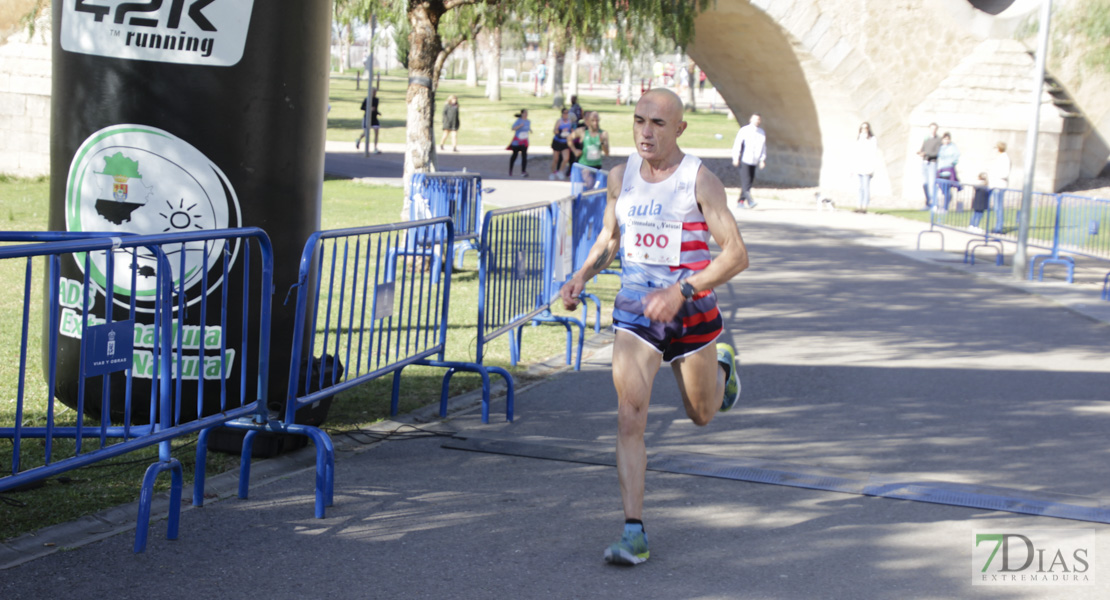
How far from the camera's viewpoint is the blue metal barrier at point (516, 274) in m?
7.64

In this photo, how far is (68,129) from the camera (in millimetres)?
5984

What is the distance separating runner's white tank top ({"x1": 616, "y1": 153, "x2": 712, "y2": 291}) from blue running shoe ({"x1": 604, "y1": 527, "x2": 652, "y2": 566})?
107 centimetres

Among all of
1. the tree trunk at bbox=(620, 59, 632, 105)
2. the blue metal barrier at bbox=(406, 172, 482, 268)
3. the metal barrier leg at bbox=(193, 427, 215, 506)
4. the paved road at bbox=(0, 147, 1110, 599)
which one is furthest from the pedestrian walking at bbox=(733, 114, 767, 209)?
the tree trunk at bbox=(620, 59, 632, 105)

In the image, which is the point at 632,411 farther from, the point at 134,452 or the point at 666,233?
the point at 134,452

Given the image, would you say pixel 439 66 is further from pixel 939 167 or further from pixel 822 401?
pixel 939 167

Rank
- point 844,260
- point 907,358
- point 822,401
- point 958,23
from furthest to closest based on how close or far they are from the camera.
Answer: point 958,23 → point 844,260 → point 907,358 → point 822,401

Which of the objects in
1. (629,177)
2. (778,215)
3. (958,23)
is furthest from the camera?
(958,23)

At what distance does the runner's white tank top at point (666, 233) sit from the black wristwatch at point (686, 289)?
177mm

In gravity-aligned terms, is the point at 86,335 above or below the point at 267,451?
above

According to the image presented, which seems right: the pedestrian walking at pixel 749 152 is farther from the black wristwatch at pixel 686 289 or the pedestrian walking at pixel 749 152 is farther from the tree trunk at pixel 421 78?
the black wristwatch at pixel 686 289

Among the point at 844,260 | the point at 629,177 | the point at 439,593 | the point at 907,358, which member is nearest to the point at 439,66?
the point at 844,260

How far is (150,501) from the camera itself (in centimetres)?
448

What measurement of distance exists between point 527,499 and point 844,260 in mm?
11862

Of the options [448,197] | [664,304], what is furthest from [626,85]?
A: [664,304]
